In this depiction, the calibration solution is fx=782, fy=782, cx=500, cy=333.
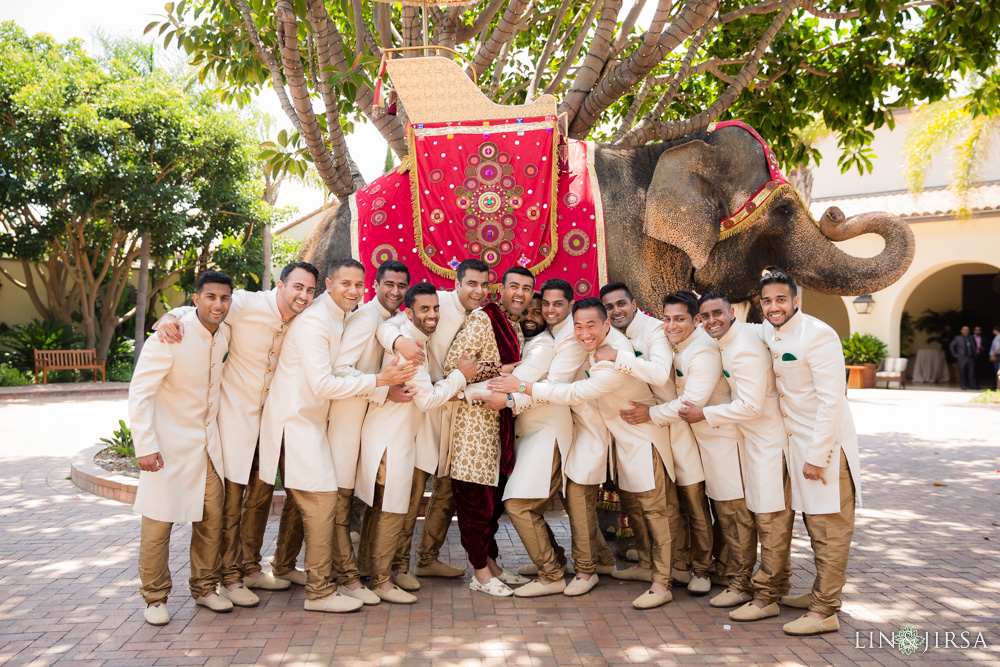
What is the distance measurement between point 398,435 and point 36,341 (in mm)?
17863

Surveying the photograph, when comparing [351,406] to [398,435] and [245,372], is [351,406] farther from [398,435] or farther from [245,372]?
[245,372]

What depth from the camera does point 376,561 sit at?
3.95 metres

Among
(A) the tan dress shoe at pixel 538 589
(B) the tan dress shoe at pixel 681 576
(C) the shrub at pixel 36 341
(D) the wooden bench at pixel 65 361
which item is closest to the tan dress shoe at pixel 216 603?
(A) the tan dress shoe at pixel 538 589

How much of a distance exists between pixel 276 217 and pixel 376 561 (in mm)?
19133

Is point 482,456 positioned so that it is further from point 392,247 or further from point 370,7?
point 370,7

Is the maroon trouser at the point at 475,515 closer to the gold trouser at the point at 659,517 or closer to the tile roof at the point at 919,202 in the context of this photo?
the gold trouser at the point at 659,517

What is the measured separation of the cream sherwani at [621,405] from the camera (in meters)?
3.86

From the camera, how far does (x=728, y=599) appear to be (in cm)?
382

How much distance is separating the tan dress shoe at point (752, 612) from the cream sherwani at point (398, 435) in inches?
65.0

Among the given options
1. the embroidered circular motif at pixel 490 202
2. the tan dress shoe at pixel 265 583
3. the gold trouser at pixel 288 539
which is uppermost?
the embroidered circular motif at pixel 490 202

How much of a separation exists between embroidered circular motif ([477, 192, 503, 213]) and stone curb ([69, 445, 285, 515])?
2.84 metres

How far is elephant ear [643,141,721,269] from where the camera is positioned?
4789 millimetres

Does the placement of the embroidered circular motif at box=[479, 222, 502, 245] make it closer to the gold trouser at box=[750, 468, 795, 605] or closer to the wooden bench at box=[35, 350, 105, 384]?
the gold trouser at box=[750, 468, 795, 605]

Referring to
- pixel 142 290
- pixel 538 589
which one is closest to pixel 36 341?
pixel 142 290
